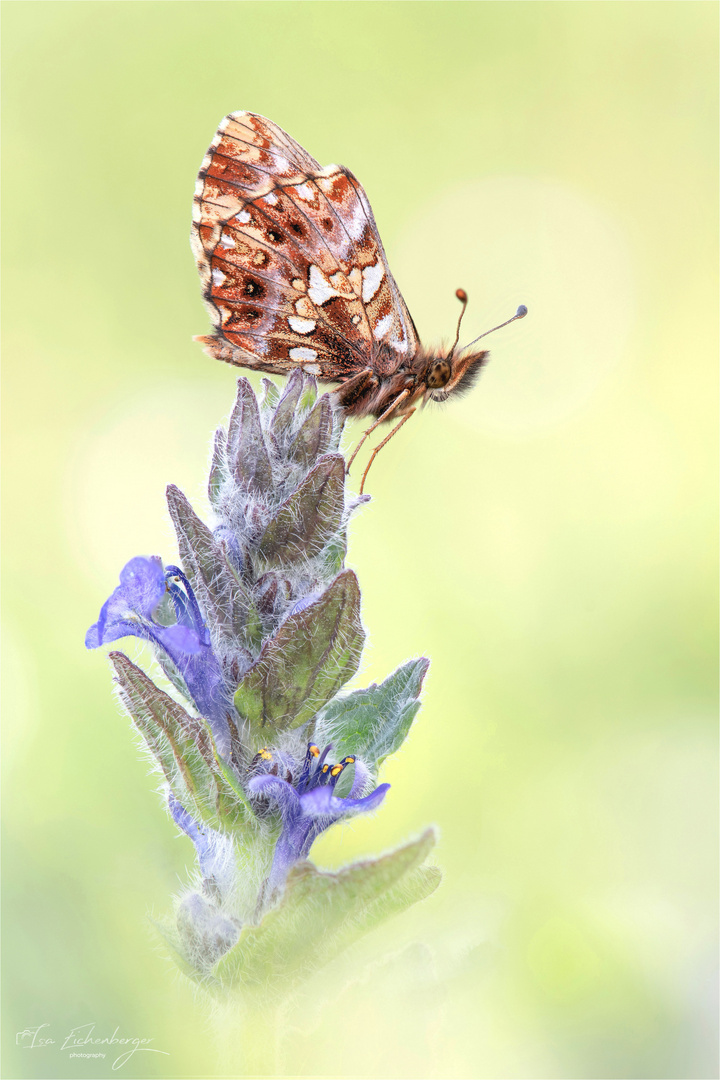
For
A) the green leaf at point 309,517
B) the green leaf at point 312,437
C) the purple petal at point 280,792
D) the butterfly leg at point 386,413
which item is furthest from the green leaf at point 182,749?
the butterfly leg at point 386,413

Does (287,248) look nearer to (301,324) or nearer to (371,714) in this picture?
(301,324)

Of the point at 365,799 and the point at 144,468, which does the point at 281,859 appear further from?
the point at 144,468

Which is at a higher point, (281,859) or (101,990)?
(281,859)

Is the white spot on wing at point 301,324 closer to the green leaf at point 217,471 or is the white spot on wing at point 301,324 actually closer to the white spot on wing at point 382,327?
the white spot on wing at point 382,327

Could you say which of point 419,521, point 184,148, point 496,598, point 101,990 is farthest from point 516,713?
point 184,148

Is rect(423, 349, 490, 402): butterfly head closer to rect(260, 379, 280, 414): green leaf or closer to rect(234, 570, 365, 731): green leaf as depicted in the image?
rect(260, 379, 280, 414): green leaf

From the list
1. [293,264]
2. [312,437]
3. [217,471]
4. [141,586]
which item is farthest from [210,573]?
[293,264]
